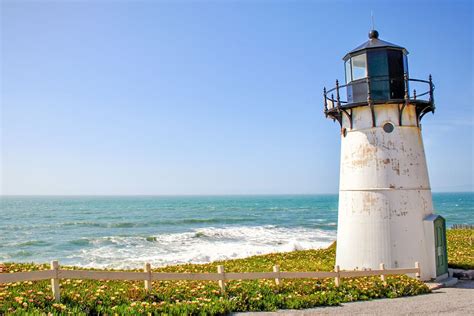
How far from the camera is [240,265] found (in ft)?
53.8

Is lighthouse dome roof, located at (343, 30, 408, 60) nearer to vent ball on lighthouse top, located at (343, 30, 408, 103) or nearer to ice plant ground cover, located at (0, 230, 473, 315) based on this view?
vent ball on lighthouse top, located at (343, 30, 408, 103)

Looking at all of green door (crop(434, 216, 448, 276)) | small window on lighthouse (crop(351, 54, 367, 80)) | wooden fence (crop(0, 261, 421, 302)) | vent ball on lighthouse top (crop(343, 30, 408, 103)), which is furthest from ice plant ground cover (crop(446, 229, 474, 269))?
small window on lighthouse (crop(351, 54, 367, 80))

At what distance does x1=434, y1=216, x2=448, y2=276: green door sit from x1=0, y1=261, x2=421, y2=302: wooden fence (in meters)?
1.09

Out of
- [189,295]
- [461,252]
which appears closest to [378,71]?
[189,295]

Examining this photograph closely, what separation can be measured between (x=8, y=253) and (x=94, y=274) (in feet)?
102

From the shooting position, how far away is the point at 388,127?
1398cm

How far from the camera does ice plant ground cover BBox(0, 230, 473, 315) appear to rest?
7.61m

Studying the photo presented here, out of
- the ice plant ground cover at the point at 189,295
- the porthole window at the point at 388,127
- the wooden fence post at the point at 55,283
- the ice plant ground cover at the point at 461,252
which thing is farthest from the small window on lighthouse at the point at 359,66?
the wooden fence post at the point at 55,283

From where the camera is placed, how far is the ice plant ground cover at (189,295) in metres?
7.61

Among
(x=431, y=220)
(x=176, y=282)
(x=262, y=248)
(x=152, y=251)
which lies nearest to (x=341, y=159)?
(x=431, y=220)

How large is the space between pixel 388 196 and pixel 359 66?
4600 mm

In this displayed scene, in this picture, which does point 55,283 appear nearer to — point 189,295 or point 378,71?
point 189,295

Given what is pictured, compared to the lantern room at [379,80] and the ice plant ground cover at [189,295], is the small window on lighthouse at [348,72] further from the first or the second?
the ice plant ground cover at [189,295]

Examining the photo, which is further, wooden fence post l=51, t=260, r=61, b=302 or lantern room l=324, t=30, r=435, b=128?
lantern room l=324, t=30, r=435, b=128
